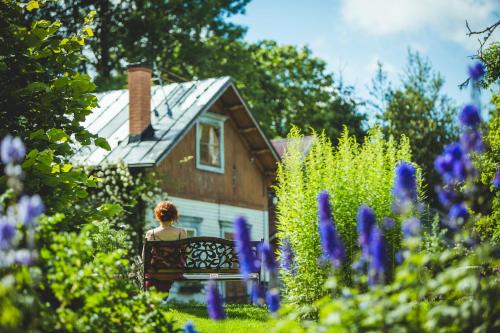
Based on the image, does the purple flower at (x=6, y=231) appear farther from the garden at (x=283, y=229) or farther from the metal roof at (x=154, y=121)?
the metal roof at (x=154, y=121)

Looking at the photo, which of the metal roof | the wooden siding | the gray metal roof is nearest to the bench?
the gray metal roof

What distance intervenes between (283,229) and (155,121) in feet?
43.9

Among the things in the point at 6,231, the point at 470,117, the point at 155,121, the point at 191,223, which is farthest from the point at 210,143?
the point at 6,231

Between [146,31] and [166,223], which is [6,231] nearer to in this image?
[166,223]

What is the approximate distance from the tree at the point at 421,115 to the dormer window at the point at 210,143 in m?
12.2

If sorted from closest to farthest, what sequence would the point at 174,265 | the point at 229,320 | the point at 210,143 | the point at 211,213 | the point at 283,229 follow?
the point at 283,229, the point at 229,320, the point at 174,265, the point at 211,213, the point at 210,143

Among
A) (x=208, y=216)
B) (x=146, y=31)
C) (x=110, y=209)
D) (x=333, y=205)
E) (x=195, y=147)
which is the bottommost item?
(x=110, y=209)

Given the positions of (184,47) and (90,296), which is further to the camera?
(184,47)

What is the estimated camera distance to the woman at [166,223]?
1000cm

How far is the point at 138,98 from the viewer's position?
2036 cm

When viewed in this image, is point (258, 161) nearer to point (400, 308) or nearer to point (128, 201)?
point (128, 201)

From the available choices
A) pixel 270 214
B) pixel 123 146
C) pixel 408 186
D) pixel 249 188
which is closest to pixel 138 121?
pixel 123 146

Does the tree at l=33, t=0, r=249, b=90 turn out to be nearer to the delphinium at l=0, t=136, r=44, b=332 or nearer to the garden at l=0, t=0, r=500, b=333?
the garden at l=0, t=0, r=500, b=333

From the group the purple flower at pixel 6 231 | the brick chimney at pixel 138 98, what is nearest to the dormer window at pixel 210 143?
the brick chimney at pixel 138 98
